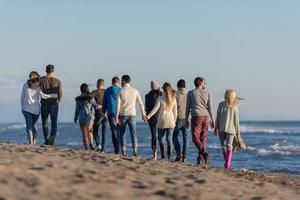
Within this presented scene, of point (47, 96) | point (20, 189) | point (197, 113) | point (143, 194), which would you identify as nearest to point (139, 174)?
point (143, 194)

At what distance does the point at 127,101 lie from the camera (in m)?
14.2

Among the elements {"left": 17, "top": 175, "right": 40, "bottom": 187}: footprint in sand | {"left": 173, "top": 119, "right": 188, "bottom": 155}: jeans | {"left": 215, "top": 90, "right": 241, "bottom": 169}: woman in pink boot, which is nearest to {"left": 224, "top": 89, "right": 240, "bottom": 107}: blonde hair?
{"left": 215, "top": 90, "right": 241, "bottom": 169}: woman in pink boot

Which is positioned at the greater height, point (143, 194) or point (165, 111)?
point (165, 111)

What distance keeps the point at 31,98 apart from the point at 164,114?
3109mm

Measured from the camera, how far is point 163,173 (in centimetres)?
934

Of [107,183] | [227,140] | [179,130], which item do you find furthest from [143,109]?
[107,183]

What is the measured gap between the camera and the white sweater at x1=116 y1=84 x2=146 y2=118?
A: 46.4 ft

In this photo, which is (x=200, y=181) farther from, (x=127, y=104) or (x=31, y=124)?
(x=31, y=124)

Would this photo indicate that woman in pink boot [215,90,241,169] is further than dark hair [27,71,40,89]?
No

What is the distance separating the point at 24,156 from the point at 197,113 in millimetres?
4826

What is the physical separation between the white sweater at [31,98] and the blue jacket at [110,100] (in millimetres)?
1171

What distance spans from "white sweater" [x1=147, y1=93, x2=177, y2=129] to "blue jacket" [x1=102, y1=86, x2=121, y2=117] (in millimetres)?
878

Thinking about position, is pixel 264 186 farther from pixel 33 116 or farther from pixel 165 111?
pixel 33 116

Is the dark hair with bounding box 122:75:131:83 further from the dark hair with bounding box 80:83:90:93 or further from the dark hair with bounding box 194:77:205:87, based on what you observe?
the dark hair with bounding box 194:77:205:87
